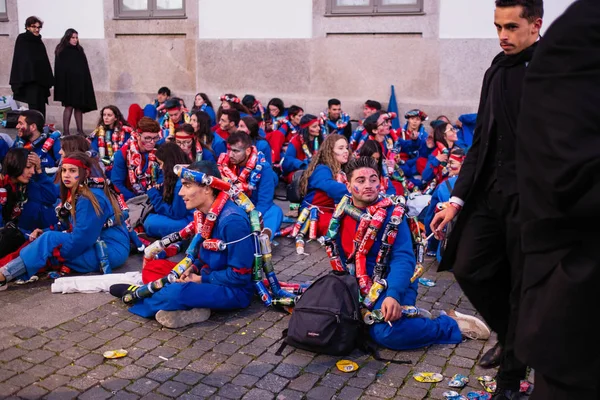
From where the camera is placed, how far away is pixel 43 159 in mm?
8633

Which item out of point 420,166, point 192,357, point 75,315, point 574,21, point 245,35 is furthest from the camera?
point 245,35

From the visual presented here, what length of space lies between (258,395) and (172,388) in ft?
1.76

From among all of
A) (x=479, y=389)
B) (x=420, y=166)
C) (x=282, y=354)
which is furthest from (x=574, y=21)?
(x=420, y=166)

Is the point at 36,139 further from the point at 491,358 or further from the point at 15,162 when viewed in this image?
the point at 491,358

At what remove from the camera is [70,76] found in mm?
13766

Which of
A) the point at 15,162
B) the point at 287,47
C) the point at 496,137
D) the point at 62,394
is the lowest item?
the point at 62,394

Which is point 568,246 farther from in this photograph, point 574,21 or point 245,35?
point 245,35

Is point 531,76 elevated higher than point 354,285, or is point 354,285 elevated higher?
point 531,76

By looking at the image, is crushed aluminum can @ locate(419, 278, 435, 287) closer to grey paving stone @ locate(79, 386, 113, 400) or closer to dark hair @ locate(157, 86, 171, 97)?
grey paving stone @ locate(79, 386, 113, 400)

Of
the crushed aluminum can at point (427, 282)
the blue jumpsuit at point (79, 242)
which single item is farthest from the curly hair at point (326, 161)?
the blue jumpsuit at point (79, 242)

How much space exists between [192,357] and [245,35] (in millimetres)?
9991

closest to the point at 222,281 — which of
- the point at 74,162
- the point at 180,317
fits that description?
the point at 180,317

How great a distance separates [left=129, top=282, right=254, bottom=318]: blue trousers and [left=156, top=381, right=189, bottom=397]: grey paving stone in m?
0.93

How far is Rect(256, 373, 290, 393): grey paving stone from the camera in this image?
4.42 m
